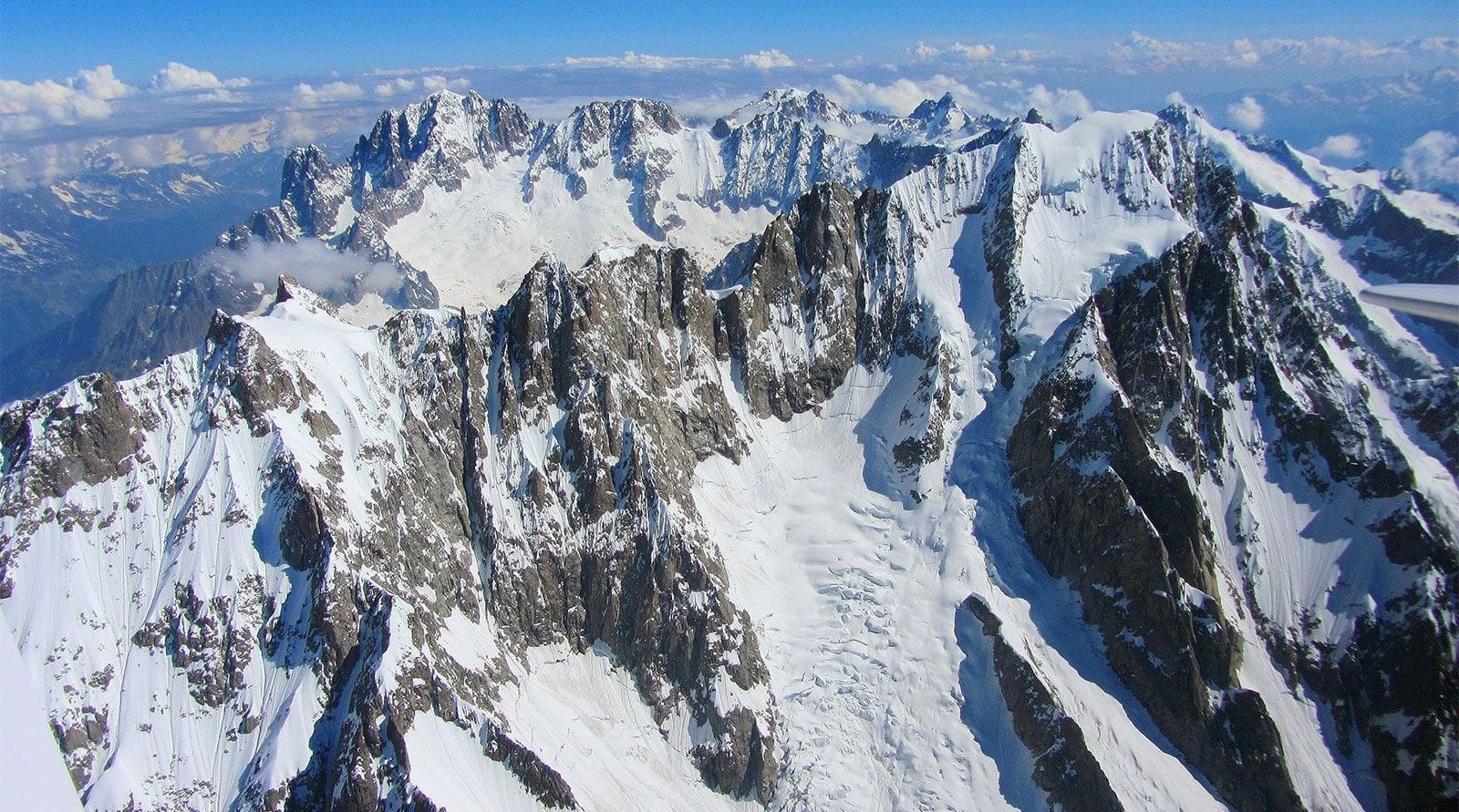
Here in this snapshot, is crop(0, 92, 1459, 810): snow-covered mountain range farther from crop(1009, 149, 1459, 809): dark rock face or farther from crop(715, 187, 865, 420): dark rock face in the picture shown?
crop(715, 187, 865, 420): dark rock face

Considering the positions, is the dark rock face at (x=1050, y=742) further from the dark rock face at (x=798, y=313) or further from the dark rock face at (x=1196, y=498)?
the dark rock face at (x=798, y=313)

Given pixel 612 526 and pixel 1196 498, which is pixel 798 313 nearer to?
pixel 612 526

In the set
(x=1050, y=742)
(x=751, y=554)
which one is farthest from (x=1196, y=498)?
(x=751, y=554)

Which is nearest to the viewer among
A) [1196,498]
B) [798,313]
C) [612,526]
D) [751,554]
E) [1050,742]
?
[1050,742]

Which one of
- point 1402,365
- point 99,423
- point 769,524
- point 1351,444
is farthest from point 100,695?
point 1402,365

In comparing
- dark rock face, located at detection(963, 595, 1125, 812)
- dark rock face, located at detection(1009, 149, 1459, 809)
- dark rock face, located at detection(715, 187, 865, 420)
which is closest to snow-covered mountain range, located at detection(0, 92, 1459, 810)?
dark rock face, located at detection(963, 595, 1125, 812)

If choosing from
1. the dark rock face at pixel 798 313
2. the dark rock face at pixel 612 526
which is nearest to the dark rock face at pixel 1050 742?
the dark rock face at pixel 612 526
